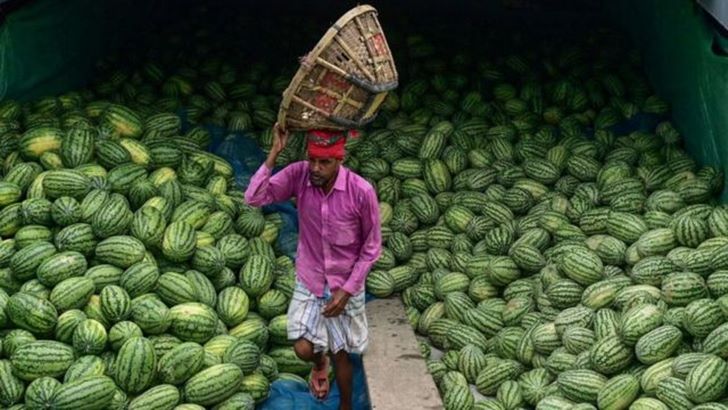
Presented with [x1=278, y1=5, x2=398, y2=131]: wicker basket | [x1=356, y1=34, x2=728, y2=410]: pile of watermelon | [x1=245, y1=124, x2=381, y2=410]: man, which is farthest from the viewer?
[x1=356, y1=34, x2=728, y2=410]: pile of watermelon

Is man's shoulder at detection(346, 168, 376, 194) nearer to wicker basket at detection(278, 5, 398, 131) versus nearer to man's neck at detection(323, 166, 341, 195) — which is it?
man's neck at detection(323, 166, 341, 195)

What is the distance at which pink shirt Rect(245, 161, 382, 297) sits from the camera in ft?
17.8

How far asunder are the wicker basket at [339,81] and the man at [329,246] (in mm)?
139

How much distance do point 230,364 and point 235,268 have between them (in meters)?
1.05

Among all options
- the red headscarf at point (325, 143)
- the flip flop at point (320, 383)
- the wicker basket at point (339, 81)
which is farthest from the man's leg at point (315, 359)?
the wicker basket at point (339, 81)

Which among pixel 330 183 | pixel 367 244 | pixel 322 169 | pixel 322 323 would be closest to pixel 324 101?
pixel 322 169

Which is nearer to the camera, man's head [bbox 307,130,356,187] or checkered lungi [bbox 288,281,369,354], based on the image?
man's head [bbox 307,130,356,187]

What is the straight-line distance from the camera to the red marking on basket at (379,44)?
5211 millimetres

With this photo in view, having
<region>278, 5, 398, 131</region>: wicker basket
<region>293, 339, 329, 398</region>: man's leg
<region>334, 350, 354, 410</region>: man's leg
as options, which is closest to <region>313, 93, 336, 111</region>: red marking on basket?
<region>278, 5, 398, 131</region>: wicker basket

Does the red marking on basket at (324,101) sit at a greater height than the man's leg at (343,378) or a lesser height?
greater

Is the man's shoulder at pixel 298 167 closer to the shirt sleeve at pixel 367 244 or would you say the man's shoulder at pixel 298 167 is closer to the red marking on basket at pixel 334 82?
the shirt sleeve at pixel 367 244

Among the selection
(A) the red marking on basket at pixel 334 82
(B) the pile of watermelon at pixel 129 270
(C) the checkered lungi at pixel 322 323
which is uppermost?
(A) the red marking on basket at pixel 334 82

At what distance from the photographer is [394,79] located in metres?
5.25

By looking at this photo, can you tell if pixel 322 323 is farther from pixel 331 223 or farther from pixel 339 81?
pixel 339 81
